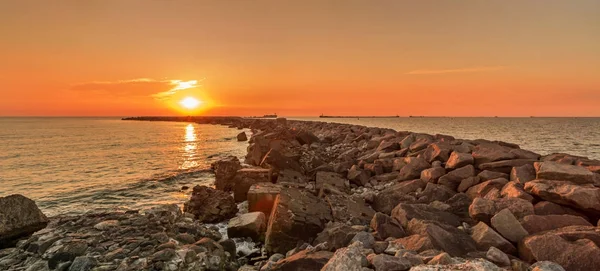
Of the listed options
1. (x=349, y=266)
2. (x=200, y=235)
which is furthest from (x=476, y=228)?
(x=200, y=235)

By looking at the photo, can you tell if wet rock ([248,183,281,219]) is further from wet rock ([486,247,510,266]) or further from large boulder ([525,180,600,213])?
large boulder ([525,180,600,213])

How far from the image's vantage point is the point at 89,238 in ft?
20.8

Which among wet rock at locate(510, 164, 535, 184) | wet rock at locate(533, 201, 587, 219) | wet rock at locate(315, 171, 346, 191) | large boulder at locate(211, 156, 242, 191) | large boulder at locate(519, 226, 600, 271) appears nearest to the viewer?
large boulder at locate(519, 226, 600, 271)

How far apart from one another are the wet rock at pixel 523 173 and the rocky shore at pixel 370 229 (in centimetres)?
3

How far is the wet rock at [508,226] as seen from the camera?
17.5 feet

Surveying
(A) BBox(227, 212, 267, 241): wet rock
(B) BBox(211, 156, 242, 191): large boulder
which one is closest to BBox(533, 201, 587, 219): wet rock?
(A) BBox(227, 212, 267, 241): wet rock

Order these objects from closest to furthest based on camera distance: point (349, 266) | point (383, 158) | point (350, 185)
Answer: point (349, 266), point (350, 185), point (383, 158)

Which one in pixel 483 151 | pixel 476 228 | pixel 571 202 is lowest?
pixel 476 228

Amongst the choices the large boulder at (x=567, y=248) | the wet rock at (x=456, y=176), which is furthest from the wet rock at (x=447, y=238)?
the wet rock at (x=456, y=176)

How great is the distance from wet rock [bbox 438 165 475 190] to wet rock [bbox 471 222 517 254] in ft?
12.1

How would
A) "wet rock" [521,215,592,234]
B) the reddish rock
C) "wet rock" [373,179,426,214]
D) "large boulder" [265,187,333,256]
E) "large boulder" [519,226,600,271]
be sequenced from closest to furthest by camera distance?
"large boulder" [519,226,600,271], "wet rock" [521,215,592,234], "large boulder" [265,187,333,256], the reddish rock, "wet rock" [373,179,426,214]

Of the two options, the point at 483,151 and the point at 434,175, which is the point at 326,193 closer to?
the point at 434,175

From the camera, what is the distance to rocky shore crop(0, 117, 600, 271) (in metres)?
4.72

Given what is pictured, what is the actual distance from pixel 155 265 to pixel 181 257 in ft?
1.46
